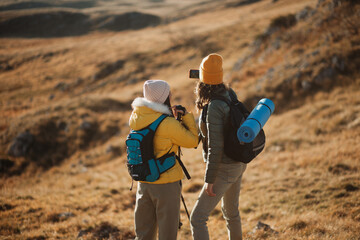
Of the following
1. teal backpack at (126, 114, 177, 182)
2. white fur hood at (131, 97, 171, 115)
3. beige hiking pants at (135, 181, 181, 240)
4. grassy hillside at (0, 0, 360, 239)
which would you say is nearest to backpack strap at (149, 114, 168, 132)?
teal backpack at (126, 114, 177, 182)

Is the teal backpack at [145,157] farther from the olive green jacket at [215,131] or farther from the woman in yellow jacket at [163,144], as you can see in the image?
the olive green jacket at [215,131]

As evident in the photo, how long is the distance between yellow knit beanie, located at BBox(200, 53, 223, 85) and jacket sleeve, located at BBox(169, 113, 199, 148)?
1.62 feet

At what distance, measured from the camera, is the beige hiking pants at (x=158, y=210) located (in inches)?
119

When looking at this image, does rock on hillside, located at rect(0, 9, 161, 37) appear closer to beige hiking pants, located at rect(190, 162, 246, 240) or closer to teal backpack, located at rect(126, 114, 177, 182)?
teal backpack, located at rect(126, 114, 177, 182)

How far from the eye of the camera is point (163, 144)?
298 centimetres

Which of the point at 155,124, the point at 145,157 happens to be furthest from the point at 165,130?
the point at 145,157

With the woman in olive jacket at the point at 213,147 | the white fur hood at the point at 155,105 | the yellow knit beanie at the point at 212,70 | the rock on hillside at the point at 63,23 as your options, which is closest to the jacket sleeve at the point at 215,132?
the woman in olive jacket at the point at 213,147

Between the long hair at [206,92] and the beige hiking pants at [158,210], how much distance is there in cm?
107

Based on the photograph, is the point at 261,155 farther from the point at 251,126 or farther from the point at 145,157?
the point at 145,157

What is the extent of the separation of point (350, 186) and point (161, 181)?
4762 mm

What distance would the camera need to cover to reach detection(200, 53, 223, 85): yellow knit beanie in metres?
2.94

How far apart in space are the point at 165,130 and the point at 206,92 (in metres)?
0.71

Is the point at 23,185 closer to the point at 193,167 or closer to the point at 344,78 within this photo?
the point at 193,167

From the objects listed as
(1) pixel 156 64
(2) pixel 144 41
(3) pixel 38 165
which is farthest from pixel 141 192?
(2) pixel 144 41
